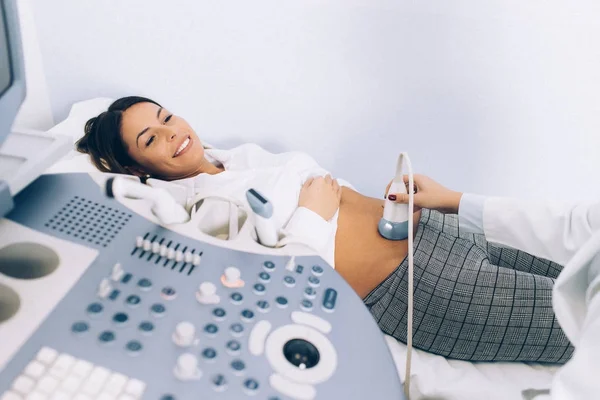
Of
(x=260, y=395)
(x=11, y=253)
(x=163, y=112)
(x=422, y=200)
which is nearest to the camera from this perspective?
(x=260, y=395)

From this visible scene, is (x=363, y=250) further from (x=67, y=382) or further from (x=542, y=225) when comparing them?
(x=67, y=382)

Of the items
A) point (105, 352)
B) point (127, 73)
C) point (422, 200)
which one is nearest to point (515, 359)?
point (422, 200)

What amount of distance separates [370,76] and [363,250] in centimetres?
46

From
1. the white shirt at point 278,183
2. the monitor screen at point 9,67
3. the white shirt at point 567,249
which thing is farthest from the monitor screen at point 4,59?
the white shirt at point 567,249

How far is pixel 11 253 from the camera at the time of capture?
62 centimetres

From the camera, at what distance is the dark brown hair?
1167mm

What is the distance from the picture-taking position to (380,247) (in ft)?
3.66

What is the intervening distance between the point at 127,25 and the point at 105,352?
3.26 ft

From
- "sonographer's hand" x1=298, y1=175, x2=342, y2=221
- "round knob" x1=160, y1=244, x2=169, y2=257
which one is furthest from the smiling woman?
"round knob" x1=160, y1=244, x2=169, y2=257

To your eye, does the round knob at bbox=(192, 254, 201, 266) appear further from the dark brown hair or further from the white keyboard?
the dark brown hair

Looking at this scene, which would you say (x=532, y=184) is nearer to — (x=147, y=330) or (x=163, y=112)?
(x=163, y=112)

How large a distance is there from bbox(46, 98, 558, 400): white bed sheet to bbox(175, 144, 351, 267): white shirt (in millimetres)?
263

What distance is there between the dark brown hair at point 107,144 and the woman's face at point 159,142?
0.02 metres

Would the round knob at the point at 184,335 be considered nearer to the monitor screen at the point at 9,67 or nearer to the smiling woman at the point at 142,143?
the monitor screen at the point at 9,67
